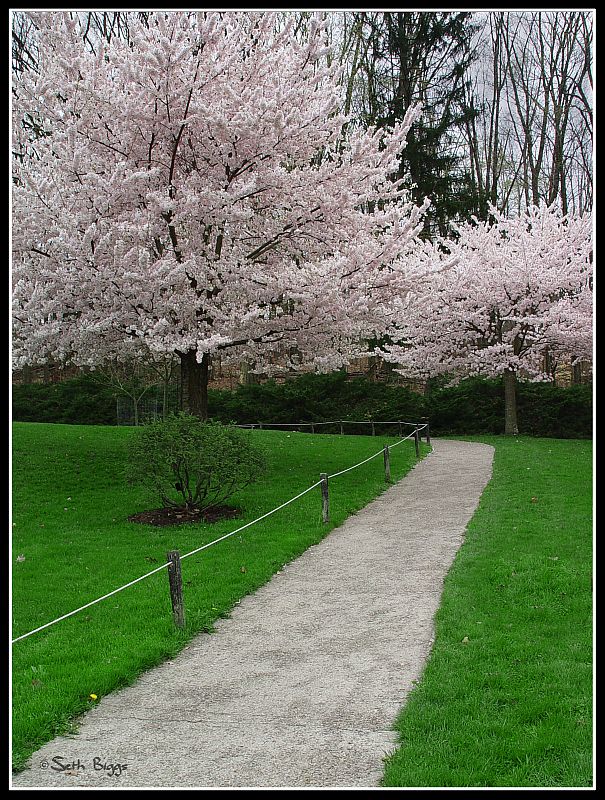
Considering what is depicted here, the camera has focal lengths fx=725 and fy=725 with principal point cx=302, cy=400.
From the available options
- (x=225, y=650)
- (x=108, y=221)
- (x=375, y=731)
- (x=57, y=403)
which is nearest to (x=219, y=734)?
(x=375, y=731)

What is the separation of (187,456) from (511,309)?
1773 centimetres

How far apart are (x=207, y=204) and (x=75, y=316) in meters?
3.48

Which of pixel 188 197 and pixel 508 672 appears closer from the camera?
pixel 508 672

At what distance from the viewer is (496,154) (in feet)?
114

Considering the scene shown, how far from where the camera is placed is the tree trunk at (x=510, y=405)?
2641 cm

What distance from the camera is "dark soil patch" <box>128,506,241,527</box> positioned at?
11641mm

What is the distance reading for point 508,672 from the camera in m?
5.32

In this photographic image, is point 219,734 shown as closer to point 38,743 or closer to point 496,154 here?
point 38,743

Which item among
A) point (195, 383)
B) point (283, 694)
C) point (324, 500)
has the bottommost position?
point (283, 694)

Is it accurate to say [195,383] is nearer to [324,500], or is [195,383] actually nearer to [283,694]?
[324,500]

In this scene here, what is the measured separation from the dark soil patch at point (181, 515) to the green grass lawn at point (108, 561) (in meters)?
0.30

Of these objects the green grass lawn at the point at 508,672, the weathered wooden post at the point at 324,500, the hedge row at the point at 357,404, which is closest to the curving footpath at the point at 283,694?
the green grass lawn at the point at 508,672

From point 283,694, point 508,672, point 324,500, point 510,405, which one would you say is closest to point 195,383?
point 324,500

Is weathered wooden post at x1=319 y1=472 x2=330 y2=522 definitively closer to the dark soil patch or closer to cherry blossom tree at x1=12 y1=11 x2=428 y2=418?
the dark soil patch
